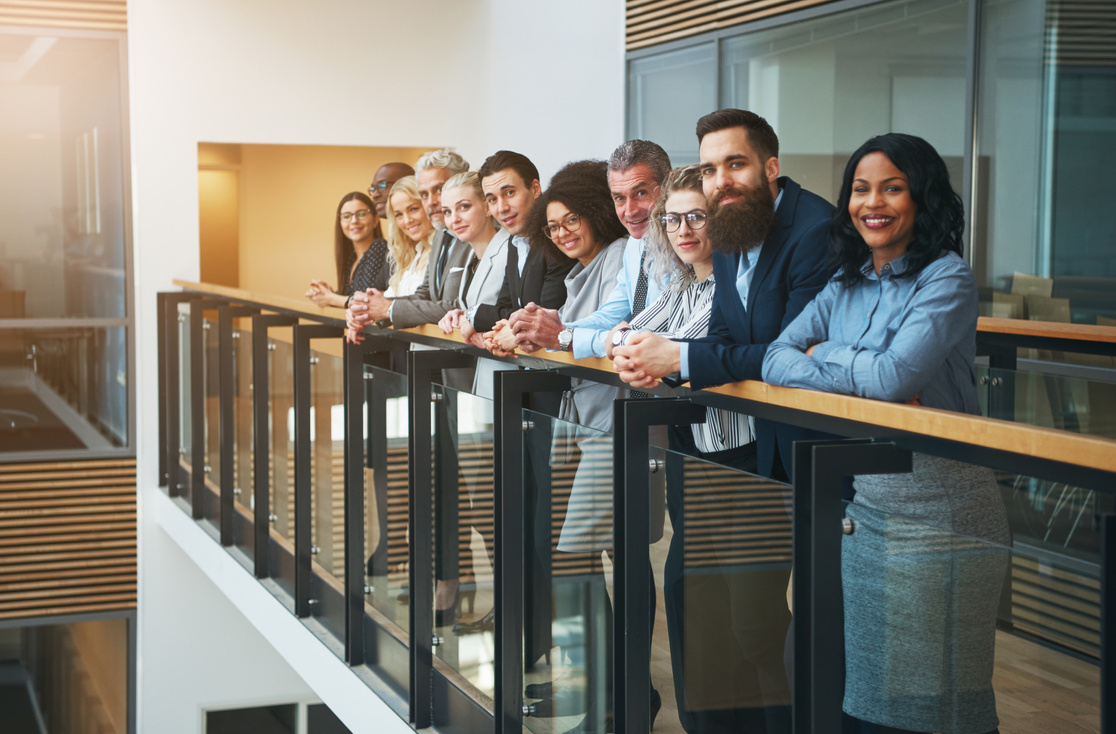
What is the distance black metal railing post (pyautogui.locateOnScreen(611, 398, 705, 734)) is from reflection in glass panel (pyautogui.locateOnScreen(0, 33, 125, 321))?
6.74 m

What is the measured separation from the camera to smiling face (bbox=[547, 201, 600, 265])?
3578 mm

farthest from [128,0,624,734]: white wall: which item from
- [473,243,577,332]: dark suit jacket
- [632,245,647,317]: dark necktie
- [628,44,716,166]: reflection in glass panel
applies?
[632,245,647,317]: dark necktie

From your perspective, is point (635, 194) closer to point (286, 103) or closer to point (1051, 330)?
point (1051, 330)

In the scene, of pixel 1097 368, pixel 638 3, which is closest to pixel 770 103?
pixel 638 3

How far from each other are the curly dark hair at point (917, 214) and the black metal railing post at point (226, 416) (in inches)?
169

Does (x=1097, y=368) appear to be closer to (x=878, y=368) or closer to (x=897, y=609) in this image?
(x=878, y=368)

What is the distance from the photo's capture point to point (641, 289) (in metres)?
3.29

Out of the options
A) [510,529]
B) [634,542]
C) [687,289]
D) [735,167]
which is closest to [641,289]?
[687,289]

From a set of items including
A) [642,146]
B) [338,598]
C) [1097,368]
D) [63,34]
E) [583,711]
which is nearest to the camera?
[583,711]

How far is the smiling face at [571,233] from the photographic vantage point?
358 cm

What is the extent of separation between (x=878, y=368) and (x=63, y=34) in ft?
24.5

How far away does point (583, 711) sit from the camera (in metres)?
2.75

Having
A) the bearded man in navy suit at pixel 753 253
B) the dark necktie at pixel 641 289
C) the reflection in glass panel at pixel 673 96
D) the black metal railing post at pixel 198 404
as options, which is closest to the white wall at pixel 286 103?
the reflection in glass panel at pixel 673 96

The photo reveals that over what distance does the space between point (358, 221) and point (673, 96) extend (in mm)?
3201
